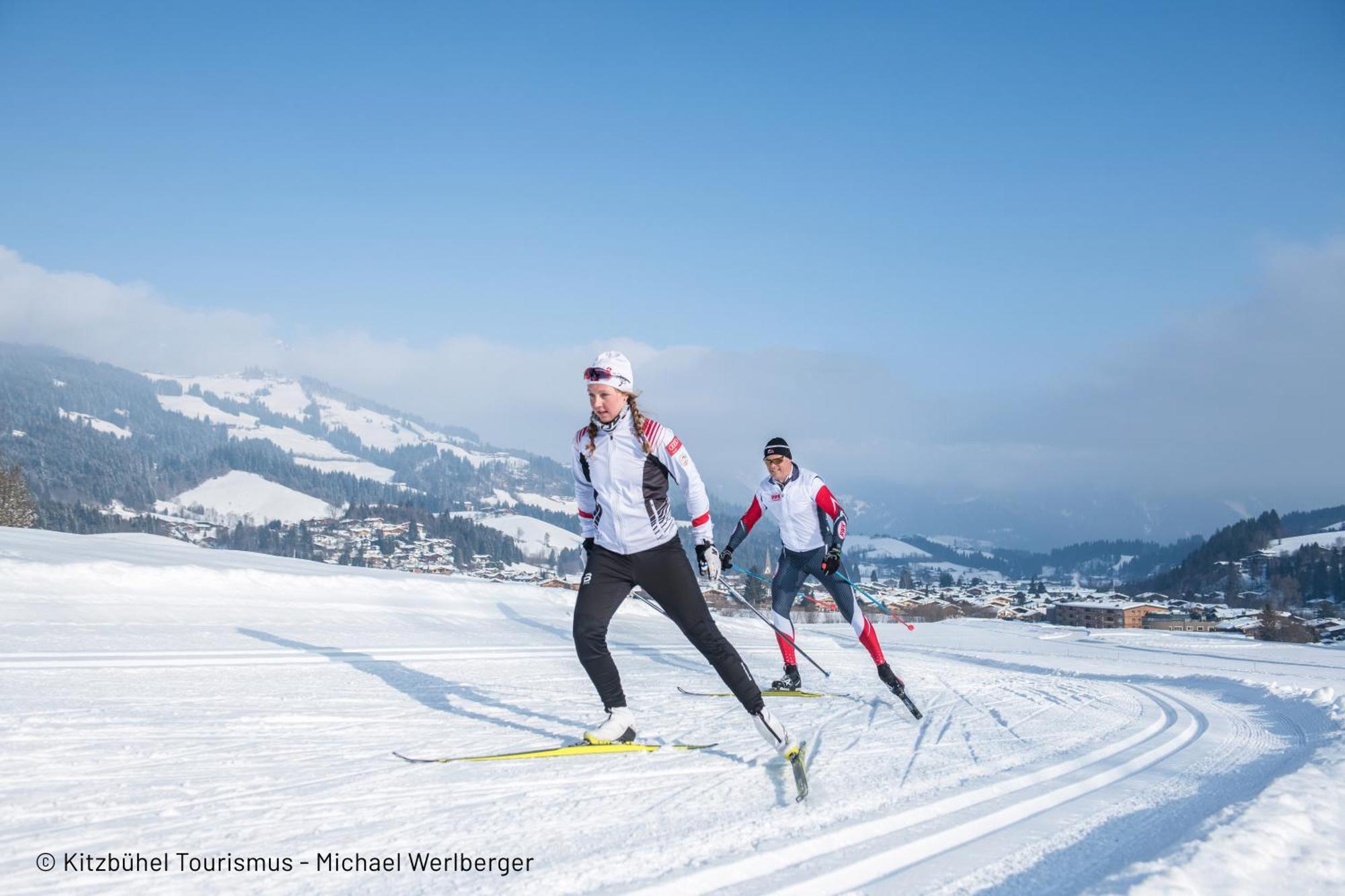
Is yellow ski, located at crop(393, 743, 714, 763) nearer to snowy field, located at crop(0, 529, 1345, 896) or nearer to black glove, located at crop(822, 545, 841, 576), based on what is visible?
snowy field, located at crop(0, 529, 1345, 896)

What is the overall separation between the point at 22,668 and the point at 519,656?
4.60 m

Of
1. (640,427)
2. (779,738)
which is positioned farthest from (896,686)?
(640,427)

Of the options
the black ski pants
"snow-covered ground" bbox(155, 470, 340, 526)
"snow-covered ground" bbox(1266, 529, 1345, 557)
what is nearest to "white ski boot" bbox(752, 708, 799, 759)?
the black ski pants

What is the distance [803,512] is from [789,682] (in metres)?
1.72

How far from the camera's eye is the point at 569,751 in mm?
4480

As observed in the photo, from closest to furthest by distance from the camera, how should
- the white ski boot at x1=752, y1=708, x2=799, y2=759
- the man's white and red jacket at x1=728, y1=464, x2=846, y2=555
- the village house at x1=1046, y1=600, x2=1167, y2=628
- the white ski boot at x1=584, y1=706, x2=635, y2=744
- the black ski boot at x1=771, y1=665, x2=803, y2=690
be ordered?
the white ski boot at x1=752, y1=708, x2=799, y2=759 → the white ski boot at x1=584, y1=706, x2=635, y2=744 → the man's white and red jacket at x1=728, y1=464, x2=846, y2=555 → the black ski boot at x1=771, y1=665, x2=803, y2=690 → the village house at x1=1046, y1=600, x2=1167, y2=628

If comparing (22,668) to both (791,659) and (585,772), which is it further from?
(791,659)

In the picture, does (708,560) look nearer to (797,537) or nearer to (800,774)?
(800,774)

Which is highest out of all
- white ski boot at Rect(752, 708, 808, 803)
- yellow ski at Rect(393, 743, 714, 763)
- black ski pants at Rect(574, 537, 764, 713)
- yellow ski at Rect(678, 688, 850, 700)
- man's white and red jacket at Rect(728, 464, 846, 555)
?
man's white and red jacket at Rect(728, 464, 846, 555)

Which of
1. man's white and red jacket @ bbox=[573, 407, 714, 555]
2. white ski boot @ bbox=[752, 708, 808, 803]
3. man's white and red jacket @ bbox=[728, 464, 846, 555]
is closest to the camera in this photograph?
white ski boot @ bbox=[752, 708, 808, 803]

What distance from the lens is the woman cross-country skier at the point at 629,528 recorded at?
179 inches

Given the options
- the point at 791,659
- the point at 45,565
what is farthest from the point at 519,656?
the point at 45,565

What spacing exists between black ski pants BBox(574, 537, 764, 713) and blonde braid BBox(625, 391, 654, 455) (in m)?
0.61

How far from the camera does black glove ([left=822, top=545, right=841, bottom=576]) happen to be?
24.0ft
